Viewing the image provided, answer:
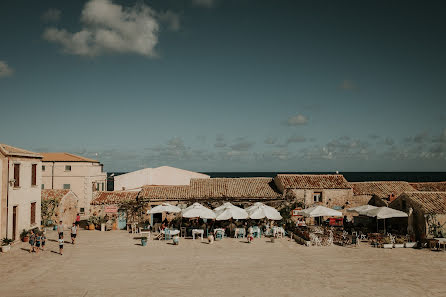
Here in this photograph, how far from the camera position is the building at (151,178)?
45.2 m

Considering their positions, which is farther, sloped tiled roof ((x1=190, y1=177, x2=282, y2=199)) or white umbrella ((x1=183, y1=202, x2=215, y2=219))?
sloped tiled roof ((x1=190, y1=177, x2=282, y2=199))

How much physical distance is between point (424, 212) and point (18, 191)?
27.8 m

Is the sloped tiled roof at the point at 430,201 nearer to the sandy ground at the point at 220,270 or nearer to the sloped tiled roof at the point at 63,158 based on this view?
the sandy ground at the point at 220,270

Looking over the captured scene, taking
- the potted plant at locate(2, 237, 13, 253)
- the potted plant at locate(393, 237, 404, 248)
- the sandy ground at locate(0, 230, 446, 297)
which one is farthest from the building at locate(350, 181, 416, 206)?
the potted plant at locate(2, 237, 13, 253)

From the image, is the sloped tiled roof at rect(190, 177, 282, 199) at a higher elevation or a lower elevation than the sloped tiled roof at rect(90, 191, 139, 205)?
higher

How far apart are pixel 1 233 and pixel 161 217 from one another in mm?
12388

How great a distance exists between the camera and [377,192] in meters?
32.5

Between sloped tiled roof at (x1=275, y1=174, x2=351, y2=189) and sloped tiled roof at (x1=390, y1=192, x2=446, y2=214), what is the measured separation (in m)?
7.24

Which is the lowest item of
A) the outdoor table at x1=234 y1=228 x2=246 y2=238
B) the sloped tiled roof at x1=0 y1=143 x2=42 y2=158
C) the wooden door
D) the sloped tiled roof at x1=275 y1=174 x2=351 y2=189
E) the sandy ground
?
the sandy ground

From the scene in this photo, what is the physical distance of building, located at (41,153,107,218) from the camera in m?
35.2

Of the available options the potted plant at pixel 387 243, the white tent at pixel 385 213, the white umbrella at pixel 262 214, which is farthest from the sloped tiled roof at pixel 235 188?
the potted plant at pixel 387 243

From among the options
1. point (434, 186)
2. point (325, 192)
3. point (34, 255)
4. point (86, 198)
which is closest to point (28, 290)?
point (34, 255)

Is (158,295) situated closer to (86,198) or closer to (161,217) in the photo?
(161,217)

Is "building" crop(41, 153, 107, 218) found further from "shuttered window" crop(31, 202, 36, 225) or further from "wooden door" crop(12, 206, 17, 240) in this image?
"wooden door" crop(12, 206, 17, 240)
